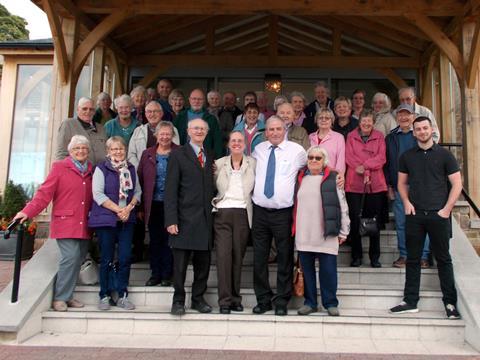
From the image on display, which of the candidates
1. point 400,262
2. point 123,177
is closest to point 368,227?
point 400,262

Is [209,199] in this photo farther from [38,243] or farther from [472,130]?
[38,243]

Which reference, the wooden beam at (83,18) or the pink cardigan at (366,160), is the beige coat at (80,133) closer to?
the wooden beam at (83,18)

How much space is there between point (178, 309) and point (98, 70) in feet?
18.7

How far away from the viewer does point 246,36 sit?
30.6 feet

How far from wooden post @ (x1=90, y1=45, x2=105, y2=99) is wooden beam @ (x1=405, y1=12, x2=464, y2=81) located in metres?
5.30

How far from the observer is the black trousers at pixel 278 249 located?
3.92 metres

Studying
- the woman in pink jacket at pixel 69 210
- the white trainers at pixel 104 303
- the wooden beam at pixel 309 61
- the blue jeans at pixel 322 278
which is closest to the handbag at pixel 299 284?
the blue jeans at pixel 322 278

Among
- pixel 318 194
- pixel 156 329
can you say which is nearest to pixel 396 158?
pixel 318 194

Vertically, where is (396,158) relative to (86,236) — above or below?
above

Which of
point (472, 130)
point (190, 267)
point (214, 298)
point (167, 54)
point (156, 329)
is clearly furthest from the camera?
point (167, 54)

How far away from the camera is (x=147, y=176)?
429cm

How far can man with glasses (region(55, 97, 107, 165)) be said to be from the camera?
452cm

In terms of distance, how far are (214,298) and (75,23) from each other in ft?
14.9

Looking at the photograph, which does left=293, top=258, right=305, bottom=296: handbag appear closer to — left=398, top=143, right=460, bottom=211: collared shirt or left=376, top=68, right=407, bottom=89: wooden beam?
left=398, top=143, right=460, bottom=211: collared shirt
